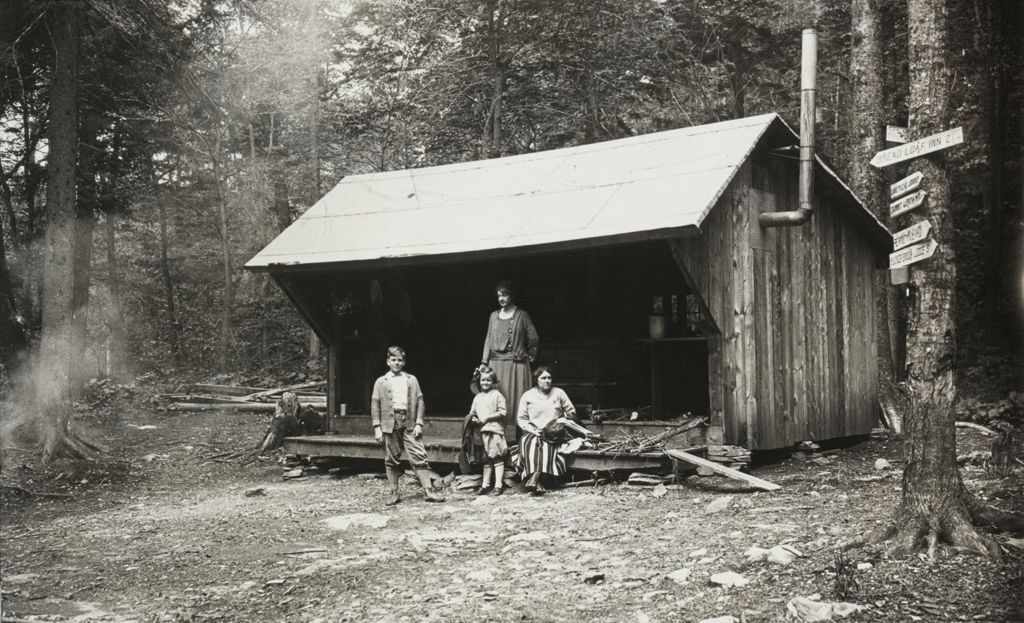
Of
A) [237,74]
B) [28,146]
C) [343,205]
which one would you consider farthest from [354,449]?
[237,74]

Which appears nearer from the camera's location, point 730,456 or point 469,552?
point 469,552

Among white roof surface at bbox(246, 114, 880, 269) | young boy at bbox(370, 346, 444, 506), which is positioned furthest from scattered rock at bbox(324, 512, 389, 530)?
white roof surface at bbox(246, 114, 880, 269)

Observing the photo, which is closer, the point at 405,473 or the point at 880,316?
the point at 405,473

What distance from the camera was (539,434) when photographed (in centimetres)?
1031

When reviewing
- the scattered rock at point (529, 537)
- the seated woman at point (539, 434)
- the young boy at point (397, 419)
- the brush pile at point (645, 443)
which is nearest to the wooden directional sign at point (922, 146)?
the scattered rock at point (529, 537)

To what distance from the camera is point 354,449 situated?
12.2 m

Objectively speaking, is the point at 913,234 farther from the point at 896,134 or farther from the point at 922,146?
the point at 896,134

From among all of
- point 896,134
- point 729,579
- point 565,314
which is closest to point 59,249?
point 565,314

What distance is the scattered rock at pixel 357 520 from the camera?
8789 millimetres

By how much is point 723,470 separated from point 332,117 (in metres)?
18.8

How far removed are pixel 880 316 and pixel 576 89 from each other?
33.6 feet

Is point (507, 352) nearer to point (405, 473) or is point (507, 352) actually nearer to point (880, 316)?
point (405, 473)

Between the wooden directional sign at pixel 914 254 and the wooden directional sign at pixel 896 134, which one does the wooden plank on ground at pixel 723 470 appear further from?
the wooden directional sign at pixel 896 134

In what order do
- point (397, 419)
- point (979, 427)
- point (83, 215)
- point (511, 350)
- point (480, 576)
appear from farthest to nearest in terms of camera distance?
point (83, 215)
point (979, 427)
point (511, 350)
point (397, 419)
point (480, 576)
